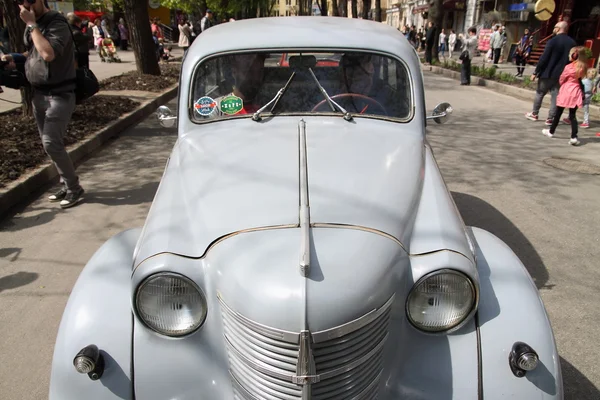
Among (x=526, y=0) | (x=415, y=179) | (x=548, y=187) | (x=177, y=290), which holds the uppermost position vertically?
(x=526, y=0)

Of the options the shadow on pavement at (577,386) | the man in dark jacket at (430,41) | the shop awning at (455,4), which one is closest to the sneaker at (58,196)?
the shadow on pavement at (577,386)

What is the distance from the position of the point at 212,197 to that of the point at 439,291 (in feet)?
3.49

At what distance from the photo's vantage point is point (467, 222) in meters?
4.54

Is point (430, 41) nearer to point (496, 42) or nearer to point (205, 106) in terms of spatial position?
point (496, 42)

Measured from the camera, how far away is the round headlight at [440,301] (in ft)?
5.83

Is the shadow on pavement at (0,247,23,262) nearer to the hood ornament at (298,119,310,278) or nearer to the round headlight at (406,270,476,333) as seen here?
the hood ornament at (298,119,310,278)

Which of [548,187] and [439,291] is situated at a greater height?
[439,291]

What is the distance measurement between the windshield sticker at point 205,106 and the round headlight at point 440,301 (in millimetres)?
1806

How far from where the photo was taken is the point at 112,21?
36875 millimetres

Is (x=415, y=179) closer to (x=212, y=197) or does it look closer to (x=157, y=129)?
(x=212, y=197)

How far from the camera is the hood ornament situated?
1576 mm

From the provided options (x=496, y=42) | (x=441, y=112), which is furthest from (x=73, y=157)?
(x=496, y=42)

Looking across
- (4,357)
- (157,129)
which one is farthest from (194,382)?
(157,129)

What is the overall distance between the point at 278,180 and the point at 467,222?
2.99 metres
